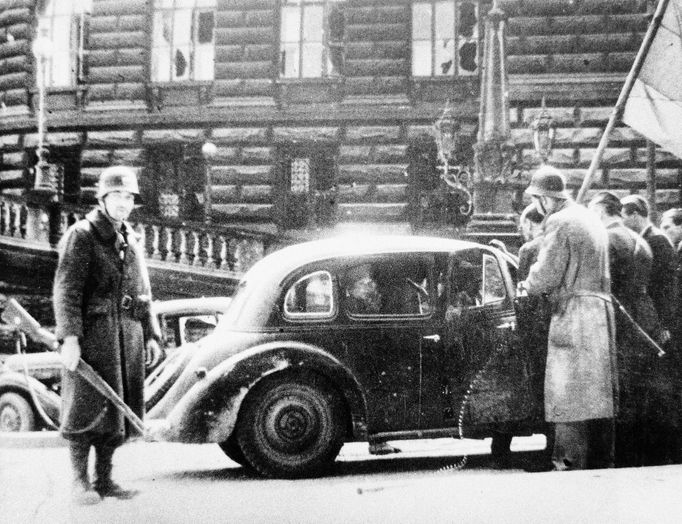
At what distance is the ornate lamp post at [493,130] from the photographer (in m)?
7.62

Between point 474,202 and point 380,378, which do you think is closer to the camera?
point 380,378

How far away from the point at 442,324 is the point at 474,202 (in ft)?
10.5

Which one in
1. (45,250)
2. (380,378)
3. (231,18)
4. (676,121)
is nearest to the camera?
(380,378)

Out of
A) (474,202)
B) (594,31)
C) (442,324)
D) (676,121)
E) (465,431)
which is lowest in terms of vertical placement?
(465,431)

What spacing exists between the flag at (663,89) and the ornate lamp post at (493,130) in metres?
2.12

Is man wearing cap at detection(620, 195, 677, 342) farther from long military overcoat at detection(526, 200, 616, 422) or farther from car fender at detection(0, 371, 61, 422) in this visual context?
car fender at detection(0, 371, 61, 422)

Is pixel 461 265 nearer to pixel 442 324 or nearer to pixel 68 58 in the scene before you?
pixel 442 324

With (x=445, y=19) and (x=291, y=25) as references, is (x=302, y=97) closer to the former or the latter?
(x=291, y=25)

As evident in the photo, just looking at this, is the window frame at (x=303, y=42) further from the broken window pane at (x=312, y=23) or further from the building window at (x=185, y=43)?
the building window at (x=185, y=43)

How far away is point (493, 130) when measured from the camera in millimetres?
7777

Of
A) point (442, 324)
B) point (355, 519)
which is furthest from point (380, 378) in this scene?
point (355, 519)

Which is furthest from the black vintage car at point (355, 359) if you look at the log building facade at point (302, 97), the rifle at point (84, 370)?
the log building facade at point (302, 97)

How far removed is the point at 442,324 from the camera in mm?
4660

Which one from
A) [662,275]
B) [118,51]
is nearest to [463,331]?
[662,275]
